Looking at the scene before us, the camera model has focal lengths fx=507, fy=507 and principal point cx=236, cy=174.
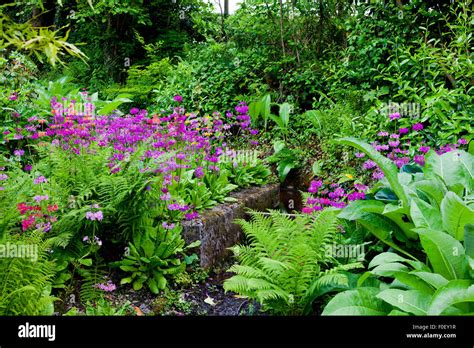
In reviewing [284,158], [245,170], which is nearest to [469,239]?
[245,170]

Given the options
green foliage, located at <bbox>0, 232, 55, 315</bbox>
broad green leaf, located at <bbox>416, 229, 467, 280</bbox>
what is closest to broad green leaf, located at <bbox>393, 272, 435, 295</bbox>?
broad green leaf, located at <bbox>416, 229, 467, 280</bbox>

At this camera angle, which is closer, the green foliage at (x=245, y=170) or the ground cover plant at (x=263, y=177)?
the ground cover plant at (x=263, y=177)

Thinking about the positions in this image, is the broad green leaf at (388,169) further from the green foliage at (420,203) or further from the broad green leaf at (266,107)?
the broad green leaf at (266,107)

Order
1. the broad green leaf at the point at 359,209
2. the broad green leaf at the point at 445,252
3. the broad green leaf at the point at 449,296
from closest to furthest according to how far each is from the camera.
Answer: the broad green leaf at the point at 449,296 < the broad green leaf at the point at 445,252 < the broad green leaf at the point at 359,209

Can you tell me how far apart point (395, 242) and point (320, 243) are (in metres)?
0.62

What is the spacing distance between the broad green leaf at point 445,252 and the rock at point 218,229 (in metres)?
1.77

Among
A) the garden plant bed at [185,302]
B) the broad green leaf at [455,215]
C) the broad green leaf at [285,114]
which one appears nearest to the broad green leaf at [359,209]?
the broad green leaf at [455,215]

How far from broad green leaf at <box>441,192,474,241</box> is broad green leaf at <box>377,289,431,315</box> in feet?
1.42

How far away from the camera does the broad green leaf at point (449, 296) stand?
2.23 m

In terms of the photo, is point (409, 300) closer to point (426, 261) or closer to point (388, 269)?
point (388, 269)

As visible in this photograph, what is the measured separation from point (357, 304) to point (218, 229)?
1793mm

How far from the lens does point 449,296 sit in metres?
2.25

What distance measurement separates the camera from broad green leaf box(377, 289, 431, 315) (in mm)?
2367
